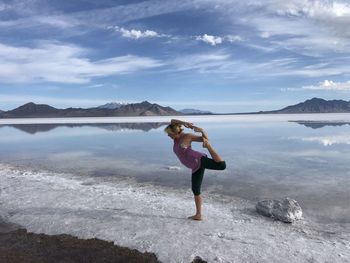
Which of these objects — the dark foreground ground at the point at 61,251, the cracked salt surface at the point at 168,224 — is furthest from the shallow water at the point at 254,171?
the dark foreground ground at the point at 61,251

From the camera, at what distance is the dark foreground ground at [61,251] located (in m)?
5.70

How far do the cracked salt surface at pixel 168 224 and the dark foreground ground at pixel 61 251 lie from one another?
9.5 inches

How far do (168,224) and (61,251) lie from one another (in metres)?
2.01

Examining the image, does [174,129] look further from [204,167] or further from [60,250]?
[60,250]

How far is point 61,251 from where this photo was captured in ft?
19.8

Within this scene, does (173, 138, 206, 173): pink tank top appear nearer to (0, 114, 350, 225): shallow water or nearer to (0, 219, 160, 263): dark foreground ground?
(0, 219, 160, 263): dark foreground ground

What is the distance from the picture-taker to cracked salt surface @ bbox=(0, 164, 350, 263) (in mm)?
5875

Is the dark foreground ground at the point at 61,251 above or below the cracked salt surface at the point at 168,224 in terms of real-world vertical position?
below

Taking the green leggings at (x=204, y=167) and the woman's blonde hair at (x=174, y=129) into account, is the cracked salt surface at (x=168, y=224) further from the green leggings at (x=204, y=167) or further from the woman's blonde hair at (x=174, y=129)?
the woman's blonde hair at (x=174, y=129)

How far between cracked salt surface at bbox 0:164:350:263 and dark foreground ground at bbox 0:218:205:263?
24cm

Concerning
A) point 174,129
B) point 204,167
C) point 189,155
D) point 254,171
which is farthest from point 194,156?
point 254,171

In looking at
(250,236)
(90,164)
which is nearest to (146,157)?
(90,164)

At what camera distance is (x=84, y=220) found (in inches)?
293

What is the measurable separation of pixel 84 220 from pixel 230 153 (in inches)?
461
